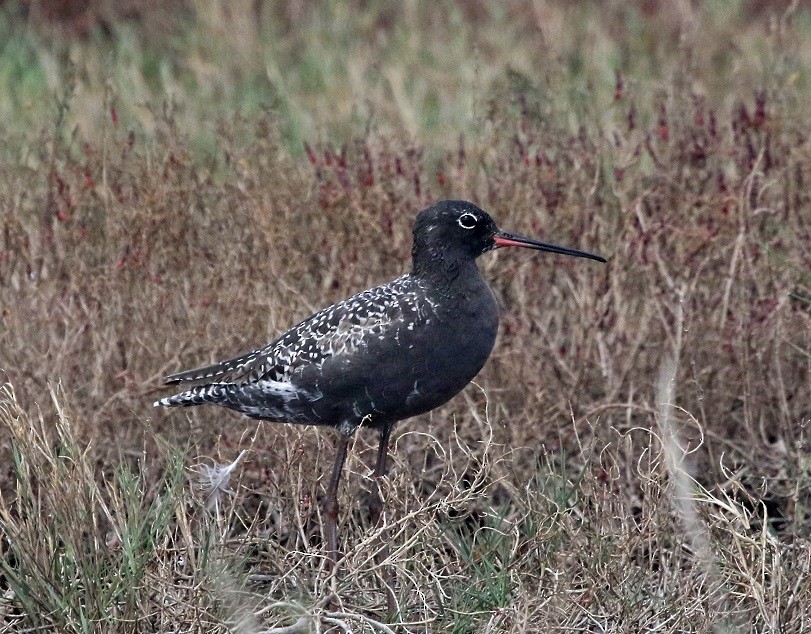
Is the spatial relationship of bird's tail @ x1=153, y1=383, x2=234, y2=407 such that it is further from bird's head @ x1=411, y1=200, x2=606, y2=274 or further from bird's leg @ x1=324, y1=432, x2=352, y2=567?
bird's head @ x1=411, y1=200, x2=606, y2=274

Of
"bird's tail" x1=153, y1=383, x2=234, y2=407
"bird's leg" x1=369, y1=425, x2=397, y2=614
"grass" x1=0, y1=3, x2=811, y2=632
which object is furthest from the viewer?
"bird's tail" x1=153, y1=383, x2=234, y2=407

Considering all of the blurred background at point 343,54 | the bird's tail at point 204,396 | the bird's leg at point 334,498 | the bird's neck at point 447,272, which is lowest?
the blurred background at point 343,54

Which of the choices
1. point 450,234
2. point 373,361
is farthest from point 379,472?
point 450,234

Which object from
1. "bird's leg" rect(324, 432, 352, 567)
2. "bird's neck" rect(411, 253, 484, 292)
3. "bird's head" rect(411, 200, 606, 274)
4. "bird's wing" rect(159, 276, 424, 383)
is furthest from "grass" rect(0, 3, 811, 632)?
"bird's head" rect(411, 200, 606, 274)

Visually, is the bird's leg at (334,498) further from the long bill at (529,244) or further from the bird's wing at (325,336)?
the long bill at (529,244)

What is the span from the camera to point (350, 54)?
9617 mm

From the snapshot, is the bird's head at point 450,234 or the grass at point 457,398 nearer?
the grass at point 457,398

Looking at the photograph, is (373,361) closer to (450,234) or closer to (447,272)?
(447,272)

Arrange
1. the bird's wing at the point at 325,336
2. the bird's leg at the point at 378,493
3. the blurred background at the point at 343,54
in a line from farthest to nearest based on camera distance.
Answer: the blurred background at the point at 343,54 → the bird's wing at the point at 325,336 → the bird's leg at the point at 378,493

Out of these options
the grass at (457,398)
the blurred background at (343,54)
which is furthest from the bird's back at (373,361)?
the blurred background at (343,54)

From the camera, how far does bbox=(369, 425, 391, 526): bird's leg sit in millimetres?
4867

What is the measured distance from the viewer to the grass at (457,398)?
4094 mm

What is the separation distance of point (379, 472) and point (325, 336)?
51 centimetres

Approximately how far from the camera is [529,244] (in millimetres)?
4906
